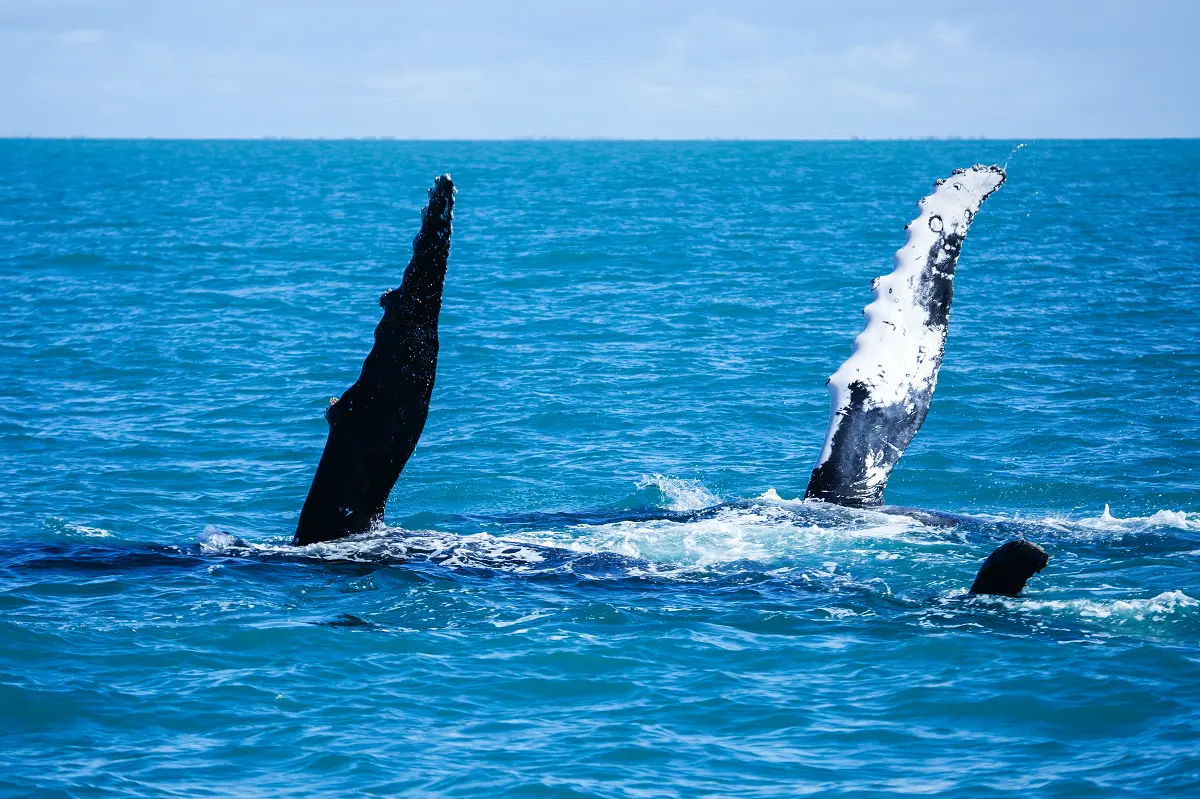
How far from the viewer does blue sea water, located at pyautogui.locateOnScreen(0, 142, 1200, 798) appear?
952 centimetres

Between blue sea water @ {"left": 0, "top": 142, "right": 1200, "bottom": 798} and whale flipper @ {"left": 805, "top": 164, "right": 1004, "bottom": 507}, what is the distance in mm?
540

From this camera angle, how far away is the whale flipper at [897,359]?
13.7m

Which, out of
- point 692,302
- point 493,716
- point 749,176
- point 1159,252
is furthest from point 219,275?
point 749,176

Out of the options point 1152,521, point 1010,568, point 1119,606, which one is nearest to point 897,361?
point 1010,568

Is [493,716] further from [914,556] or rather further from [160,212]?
[160,212]

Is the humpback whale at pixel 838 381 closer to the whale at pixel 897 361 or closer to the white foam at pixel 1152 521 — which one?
the whale at pixel 897 361

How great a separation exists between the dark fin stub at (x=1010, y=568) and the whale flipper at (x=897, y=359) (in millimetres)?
2319

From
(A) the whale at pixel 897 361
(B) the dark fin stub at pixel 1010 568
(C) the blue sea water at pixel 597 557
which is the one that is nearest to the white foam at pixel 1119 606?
(C) the blue sea water at pixel 597 557

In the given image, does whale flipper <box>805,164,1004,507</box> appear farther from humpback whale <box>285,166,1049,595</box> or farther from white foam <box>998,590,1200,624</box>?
A: white foam <box>998,590,1200,624</box>

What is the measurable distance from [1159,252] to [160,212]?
43.8 meters

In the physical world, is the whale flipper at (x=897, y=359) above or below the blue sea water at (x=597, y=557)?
above

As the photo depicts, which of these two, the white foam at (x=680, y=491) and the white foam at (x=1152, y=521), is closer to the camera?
the white foam at (x=1152, y=521)

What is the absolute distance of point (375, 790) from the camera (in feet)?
29.5

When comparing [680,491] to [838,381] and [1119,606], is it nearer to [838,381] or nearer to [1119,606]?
[838,381]
